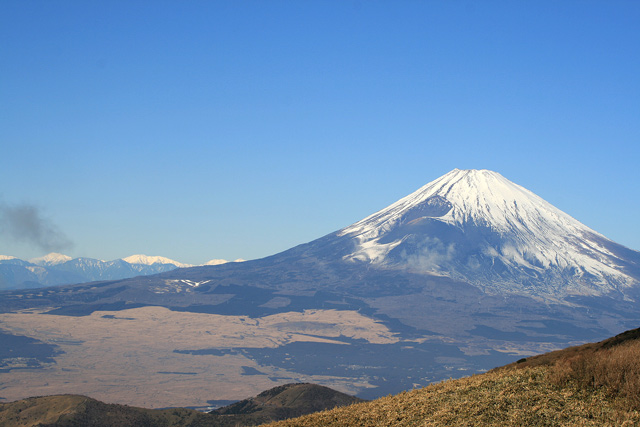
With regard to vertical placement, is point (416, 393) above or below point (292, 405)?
above

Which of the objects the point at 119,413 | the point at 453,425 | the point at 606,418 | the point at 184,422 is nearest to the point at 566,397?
the point at 606,418

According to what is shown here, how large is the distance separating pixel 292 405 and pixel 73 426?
2515 centimetres

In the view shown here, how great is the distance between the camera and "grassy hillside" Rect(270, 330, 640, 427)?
22266 millimetres

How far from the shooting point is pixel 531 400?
23719mm

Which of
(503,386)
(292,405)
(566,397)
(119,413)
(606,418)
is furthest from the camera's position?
(292,405)

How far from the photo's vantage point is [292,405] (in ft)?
257

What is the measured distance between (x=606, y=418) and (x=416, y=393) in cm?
845

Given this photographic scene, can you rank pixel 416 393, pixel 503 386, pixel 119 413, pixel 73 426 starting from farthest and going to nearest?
pixel 119 413 → pixel 73 426 → pixel 416 393 → pixel 503 386

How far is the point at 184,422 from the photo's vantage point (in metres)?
68.8

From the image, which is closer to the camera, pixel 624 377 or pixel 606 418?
pixel 606 418

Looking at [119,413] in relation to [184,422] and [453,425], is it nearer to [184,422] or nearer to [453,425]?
[184,422]

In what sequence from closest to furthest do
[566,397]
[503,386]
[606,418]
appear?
[606,418] → [566,397] → [503,386]

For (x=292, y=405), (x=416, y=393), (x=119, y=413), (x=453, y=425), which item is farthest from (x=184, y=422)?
(x=453, y=425)

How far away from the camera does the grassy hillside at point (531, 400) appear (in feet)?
73.0
